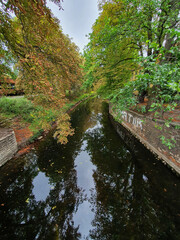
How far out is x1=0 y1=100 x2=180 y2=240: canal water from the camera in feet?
9.36

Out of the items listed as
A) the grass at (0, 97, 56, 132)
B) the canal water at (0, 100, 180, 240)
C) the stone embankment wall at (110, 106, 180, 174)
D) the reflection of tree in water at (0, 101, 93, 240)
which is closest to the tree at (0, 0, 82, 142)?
the reflection of tree in water at (0, 101, 93, 240)

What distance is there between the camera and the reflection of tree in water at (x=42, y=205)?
2.86 metres

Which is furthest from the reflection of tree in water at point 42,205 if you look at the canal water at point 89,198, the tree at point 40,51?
the tree at point 40,51

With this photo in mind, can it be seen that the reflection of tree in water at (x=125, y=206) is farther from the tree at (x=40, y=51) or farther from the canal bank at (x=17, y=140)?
the canal bank at (x=17, y=140)

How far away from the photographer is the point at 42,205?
3566 mm

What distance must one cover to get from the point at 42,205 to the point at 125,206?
123 inches

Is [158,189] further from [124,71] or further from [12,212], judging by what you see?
[124,71]

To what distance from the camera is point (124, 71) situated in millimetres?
7773

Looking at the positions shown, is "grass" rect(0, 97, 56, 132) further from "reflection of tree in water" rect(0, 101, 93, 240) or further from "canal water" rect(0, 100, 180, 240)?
"reflection of tree in water" rect(0, 101, 93, 240)

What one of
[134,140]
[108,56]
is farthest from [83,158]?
[108,56]

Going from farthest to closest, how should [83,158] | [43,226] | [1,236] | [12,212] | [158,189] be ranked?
[83,158]
[158,189]
[12,212]
[43,226]
[1,236]

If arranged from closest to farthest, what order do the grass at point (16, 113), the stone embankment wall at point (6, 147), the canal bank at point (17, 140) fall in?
the stone embankment wall at point (6, 147), the canal bank at point (17, 140), the grass at point (16, 113)

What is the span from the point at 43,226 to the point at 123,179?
345cm

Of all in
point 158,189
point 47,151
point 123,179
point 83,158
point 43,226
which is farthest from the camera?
point 47,151
